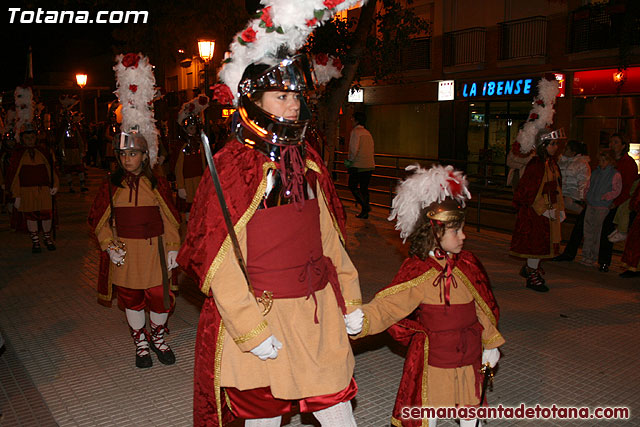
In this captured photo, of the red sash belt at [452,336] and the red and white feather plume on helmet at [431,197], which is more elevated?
the red and white feather plume on helmet at [431,197]

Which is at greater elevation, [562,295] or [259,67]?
[259,67]

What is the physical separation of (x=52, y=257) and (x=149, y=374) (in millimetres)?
5187

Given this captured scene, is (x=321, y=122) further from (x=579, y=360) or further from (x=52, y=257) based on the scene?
(x=579, y=360)

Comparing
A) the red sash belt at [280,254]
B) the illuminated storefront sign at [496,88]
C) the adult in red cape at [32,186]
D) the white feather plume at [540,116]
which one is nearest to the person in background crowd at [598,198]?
the white feather plume at [540,116]

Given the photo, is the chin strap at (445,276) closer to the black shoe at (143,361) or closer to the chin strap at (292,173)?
the chin strap at (292,173)

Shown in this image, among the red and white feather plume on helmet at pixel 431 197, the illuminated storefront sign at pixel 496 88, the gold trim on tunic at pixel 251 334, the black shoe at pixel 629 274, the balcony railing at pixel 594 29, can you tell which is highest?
the balcony railing at pixel 594 29

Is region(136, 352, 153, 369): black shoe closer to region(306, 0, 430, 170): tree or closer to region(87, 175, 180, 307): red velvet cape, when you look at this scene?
region(87, 175, 180, 307): red velvet cape

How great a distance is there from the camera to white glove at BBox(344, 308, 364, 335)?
10.3ft

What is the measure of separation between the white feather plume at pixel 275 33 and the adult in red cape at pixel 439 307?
3.87 ft

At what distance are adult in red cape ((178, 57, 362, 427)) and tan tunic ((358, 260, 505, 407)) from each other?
1.98ft

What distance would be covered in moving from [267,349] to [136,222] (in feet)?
9.20

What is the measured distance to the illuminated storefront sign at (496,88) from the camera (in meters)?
19.7

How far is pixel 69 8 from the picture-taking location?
57.5ft

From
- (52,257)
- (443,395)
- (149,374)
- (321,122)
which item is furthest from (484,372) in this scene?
(321,122)
